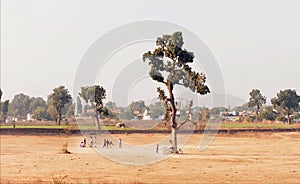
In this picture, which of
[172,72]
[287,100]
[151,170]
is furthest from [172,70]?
[287,100]

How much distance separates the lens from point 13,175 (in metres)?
36.9

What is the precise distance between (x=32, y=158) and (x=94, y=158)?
5.91m

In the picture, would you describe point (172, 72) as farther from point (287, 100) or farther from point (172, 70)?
point (287, 100)

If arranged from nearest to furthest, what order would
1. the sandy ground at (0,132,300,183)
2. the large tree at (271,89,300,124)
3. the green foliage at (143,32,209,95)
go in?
the sandy ground at (0,132,300,183) < the green foliage at (143,32,209,95) < the large tree at (271,89,300,124)

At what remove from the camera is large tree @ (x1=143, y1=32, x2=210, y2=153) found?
58031mm

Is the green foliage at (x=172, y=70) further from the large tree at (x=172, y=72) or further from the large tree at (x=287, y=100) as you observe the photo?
the large tree at (x=287, y=100)

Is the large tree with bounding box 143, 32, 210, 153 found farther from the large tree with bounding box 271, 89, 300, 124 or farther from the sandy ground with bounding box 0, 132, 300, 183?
the large tree with bounding box 271, 89, 300, 124

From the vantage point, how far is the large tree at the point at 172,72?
58.0 metres

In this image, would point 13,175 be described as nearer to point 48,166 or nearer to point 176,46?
point 48,166

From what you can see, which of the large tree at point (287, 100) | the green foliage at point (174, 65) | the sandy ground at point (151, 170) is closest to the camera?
the sandy ground at point (151, 170)

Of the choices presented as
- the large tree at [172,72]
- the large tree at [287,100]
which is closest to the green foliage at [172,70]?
the large tree at [172,72]

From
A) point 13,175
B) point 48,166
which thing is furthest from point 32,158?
point 13,175

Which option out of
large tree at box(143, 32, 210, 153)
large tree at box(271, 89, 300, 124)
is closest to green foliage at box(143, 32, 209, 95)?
large tree at box(143, 32, 210, 153)

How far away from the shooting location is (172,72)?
60.6 meters
